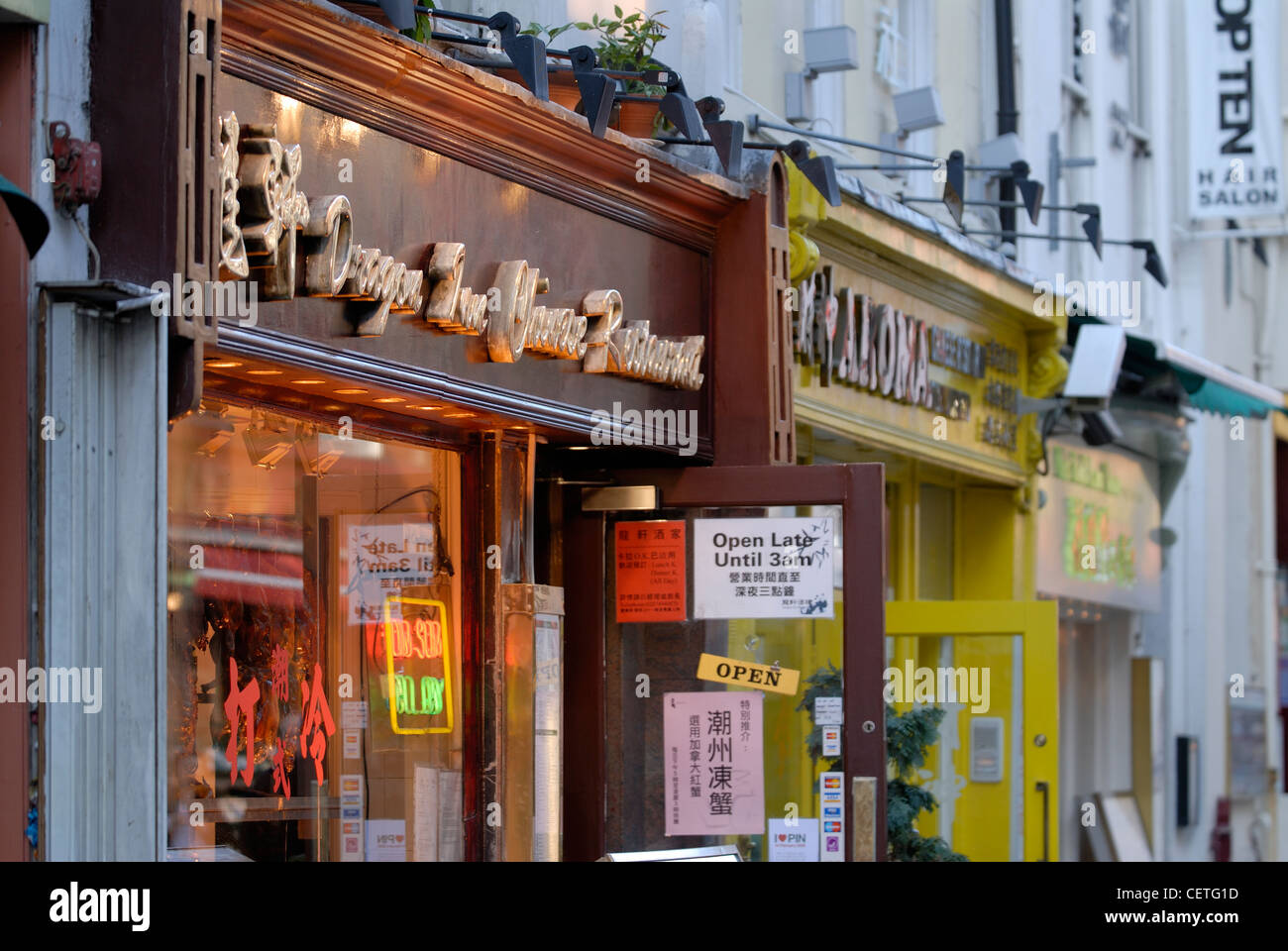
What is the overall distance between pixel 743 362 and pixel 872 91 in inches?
146

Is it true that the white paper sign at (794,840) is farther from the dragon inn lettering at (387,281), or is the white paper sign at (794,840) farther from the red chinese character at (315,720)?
the red chinese character at (315,720)

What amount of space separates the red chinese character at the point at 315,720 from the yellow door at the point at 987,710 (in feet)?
14.0

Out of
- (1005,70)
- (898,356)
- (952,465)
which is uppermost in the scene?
(1005,70)

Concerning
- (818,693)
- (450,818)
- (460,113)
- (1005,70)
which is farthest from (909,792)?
(1005,70)

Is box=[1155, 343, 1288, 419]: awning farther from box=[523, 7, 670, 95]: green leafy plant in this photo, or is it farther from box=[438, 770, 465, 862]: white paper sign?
box=[438, 770, 465, 862]: white paper sign

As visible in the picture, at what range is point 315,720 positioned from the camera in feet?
21.1

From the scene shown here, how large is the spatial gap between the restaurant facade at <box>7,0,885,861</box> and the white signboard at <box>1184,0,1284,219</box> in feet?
25.7

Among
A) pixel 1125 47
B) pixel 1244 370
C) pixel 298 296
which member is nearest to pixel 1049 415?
pixel 1125 47

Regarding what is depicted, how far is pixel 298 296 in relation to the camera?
546cm

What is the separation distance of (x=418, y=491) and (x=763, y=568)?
1.35 metres

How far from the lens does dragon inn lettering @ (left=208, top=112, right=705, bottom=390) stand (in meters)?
5.14

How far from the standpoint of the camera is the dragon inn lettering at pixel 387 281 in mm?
5141

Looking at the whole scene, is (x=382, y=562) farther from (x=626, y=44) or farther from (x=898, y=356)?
(x=898, y=356)

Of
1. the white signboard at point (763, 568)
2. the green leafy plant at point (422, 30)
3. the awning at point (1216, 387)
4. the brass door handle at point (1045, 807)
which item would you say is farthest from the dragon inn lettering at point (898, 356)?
the green leafy plant at point (422, 30)
